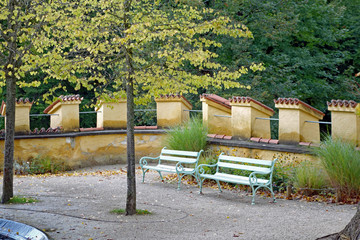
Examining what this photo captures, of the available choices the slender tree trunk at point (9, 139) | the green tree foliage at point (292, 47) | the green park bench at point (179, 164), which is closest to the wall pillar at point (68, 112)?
the green park bench at point (179, 164)

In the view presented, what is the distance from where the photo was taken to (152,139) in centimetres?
1409

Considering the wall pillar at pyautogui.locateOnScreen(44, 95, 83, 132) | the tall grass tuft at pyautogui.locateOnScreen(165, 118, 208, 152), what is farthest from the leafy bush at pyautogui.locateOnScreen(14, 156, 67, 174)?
the tall grass tuft at pyautogui.locateOnScreen(165, 118, 208, 152)

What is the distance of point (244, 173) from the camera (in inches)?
402

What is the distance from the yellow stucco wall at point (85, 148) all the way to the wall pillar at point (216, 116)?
1.40 meters

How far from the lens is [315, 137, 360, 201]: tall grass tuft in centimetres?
Answer: 855

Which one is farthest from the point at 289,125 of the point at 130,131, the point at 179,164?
the point at 130,131

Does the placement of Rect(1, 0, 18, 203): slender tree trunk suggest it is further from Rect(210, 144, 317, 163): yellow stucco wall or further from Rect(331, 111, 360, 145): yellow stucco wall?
Rect(331, 111, 360, 145): yellow stucco wall

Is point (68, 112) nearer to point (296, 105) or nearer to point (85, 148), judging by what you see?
point (85, 148)

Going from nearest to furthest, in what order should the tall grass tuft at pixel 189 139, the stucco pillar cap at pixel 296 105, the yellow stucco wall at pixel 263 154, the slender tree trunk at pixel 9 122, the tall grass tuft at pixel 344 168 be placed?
the slender tree trunk at pixel 9 122 → the tall grass tuft at pixel 344 168 → the yellow stucco wall at pixel 263 154 → the stucco pillar cap at pixel 296 105 → the tall grass tuft at pixel 189 139

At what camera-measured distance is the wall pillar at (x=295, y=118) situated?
1046cm

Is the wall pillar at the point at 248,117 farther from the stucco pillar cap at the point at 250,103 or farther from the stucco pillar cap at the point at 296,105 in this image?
the stucco pillar cap at the point at 296,105

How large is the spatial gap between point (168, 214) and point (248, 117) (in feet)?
14.8

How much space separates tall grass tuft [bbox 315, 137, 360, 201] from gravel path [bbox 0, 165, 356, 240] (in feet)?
1.56

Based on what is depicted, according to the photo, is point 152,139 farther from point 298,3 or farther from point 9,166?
point 298,3
